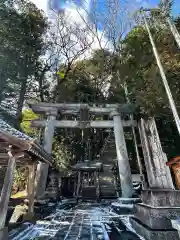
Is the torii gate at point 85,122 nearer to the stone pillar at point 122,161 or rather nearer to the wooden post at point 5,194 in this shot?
the stone pillar at point 122,161

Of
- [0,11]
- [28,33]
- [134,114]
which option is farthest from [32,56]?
[134,114]

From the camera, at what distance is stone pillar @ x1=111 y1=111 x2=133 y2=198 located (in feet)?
34.2

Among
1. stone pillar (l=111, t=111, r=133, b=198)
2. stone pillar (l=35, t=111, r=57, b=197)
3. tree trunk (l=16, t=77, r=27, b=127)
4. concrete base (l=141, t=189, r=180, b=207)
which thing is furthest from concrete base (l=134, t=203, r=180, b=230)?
tree trunk (l=16, t=77, r=27, b=127)

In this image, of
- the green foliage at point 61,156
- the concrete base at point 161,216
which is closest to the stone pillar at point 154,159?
the concrete base at point 161,216

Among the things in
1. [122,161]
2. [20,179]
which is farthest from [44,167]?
[20,179]

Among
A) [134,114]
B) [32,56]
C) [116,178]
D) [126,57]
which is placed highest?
[32,56]

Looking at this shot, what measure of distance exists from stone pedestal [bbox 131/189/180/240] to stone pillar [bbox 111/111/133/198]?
612 cm

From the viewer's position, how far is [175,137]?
1241 centimetres

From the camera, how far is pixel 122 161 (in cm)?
1123

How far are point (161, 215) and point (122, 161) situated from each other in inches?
284

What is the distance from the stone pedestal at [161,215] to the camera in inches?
153

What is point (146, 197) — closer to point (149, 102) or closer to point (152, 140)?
point (152, 140)

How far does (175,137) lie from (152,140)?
22.7 feet

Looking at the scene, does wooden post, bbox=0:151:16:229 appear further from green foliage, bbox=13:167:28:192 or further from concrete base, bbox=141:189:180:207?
green foliage, bbox=13:167:28:192
